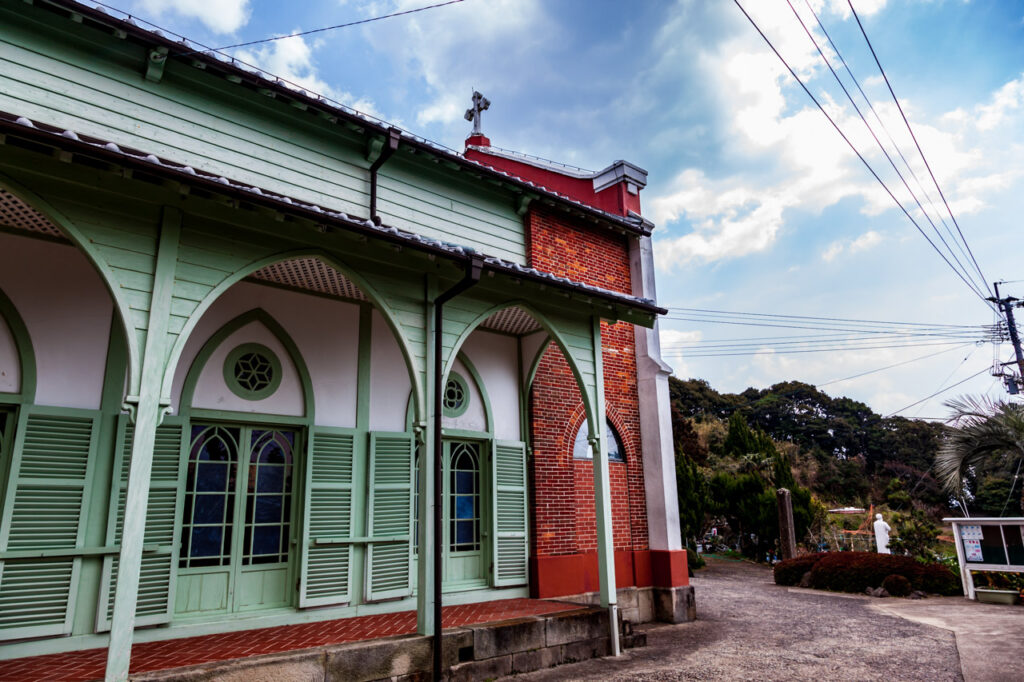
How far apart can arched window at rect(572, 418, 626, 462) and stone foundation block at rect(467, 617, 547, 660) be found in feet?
10.3

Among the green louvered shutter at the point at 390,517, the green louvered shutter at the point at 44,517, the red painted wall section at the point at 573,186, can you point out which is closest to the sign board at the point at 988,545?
the red painted wall section at the point at 573,186

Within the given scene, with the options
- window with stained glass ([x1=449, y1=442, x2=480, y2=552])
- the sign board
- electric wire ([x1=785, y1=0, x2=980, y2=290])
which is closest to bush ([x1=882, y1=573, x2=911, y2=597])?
the sign board

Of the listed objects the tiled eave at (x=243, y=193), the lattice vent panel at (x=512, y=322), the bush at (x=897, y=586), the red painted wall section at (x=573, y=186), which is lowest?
the bush at (x=897, y=586)

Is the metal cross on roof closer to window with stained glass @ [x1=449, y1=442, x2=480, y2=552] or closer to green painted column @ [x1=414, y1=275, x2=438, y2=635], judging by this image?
window with stained glass @ [x1=449, y1=442, x2=480, y2=552]

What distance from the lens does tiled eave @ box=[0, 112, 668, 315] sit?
3.67m

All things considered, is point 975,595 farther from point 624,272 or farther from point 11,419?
point 11,419

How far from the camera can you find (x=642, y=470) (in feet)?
30.6

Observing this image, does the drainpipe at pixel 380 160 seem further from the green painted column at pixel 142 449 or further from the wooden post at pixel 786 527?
the wooden post at pixel 786 527

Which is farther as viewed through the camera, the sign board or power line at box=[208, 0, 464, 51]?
the sign board

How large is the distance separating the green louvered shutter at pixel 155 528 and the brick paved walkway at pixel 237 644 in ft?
1.11

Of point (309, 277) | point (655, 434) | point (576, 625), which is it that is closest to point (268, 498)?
point (309, 277)

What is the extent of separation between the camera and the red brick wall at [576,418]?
8.35 m

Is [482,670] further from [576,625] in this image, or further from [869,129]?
[869,129]

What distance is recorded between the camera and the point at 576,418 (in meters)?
8.95
